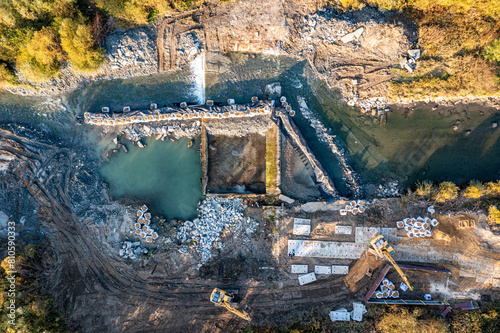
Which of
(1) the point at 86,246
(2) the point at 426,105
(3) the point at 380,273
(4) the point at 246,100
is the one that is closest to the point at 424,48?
(2) the point at 426,105

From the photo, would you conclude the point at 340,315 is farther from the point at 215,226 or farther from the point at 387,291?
the point at 215,226

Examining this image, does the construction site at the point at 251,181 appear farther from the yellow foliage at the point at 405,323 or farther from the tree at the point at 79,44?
the tree at the point at 79,44

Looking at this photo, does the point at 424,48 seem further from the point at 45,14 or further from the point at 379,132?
the point at 45,14

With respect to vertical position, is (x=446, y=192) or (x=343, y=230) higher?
(x=446, y=192)

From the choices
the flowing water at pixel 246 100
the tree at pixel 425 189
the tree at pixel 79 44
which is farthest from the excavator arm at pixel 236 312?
the tree at pixel 79 44

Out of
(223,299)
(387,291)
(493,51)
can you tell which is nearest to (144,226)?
(223,299)

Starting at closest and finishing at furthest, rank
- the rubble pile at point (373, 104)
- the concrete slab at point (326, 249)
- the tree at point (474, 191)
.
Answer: the tree at point (474, 191)
the concrete slab at point (326, 249)
the rubble pile at point (373, 104)
